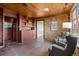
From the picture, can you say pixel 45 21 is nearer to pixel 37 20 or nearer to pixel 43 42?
pixel 37 20

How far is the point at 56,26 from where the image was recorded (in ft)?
10.5

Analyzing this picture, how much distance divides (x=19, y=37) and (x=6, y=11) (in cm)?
186

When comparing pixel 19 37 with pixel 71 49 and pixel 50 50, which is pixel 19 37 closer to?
pixel 50 50

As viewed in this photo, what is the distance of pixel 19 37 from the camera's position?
661 cm

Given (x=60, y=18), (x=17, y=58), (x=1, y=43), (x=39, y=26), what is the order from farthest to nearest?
(x=1, y=43) < (x=39, y=26) < (x=60, y=18) < (x=17, y=58)

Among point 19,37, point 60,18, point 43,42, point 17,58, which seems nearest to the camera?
point 17,58

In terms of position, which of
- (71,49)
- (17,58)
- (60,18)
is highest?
(60,18)

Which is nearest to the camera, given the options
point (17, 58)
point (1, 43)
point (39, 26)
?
point (17, 58)

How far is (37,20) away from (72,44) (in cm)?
124

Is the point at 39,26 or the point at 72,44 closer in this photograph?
the point at 72,44

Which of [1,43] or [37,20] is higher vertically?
[37,20]

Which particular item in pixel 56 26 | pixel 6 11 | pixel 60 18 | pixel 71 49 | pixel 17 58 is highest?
pixel 6 11

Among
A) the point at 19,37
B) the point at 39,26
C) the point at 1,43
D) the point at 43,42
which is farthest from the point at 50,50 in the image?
the point at 19,37

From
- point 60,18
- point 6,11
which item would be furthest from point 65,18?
point 6,11
